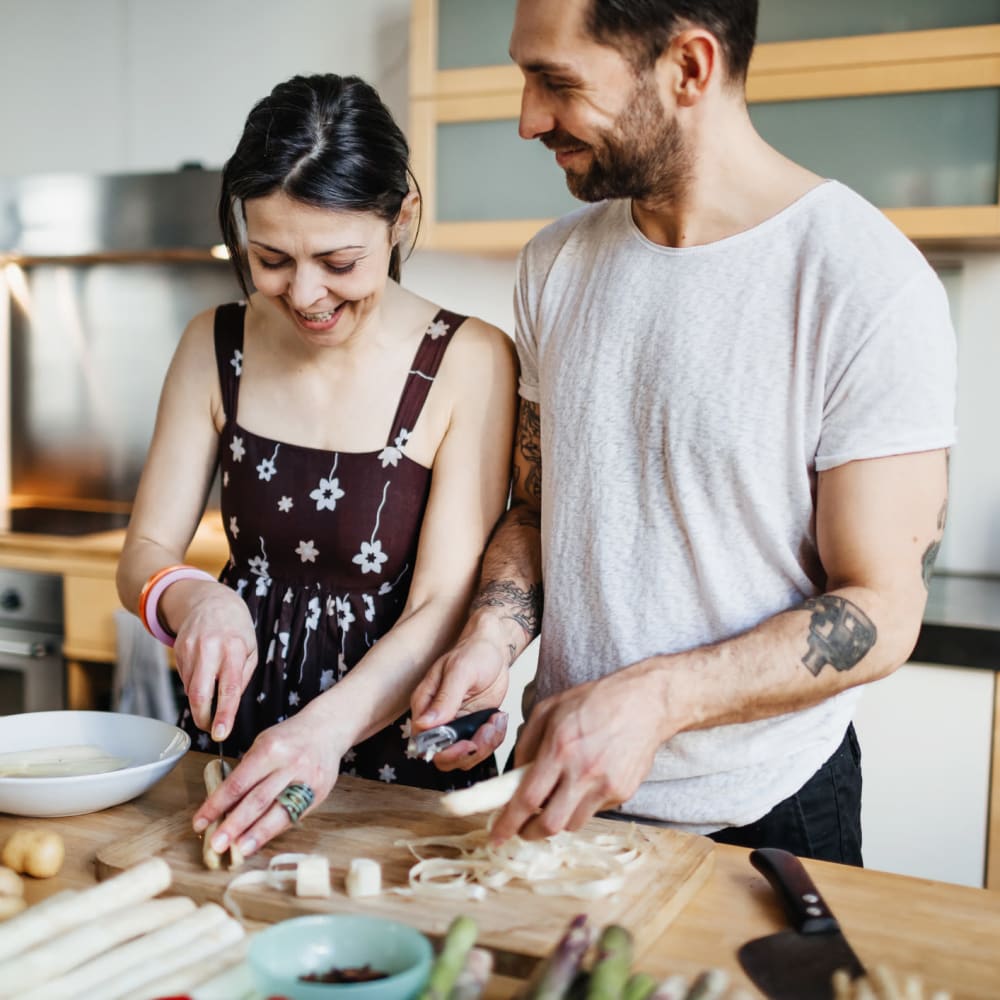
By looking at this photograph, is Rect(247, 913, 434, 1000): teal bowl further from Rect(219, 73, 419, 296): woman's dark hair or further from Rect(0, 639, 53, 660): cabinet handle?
Rect(0, 639, 53, 660): cabinet handle

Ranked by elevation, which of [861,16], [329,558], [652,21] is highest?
[861,16]

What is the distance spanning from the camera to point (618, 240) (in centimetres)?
131

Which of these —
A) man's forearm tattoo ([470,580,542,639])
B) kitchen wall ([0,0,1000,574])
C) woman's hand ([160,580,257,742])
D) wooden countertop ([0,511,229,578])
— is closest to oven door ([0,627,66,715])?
wooden countertop ([0,511,229,578])

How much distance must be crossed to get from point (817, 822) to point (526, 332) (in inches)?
25.5

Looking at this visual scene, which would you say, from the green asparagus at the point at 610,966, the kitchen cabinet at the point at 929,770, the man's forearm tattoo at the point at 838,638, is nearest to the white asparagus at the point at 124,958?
the green asparagus at the point at 610,966

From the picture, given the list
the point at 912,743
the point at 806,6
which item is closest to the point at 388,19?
the point at 806,6

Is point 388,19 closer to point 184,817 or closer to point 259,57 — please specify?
point 259,57

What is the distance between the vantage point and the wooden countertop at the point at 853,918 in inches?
35.2

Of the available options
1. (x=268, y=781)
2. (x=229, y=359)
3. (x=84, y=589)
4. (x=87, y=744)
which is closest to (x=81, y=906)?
(x=268, y=781)

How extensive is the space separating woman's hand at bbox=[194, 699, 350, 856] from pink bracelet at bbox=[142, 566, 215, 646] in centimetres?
27

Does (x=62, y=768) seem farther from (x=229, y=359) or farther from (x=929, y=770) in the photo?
(x=929, y=770)

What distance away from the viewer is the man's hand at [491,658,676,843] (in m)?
0.96

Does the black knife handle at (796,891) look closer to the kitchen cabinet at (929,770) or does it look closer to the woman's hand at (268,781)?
the woman's hand at (268,781)

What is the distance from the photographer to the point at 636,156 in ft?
3.83
